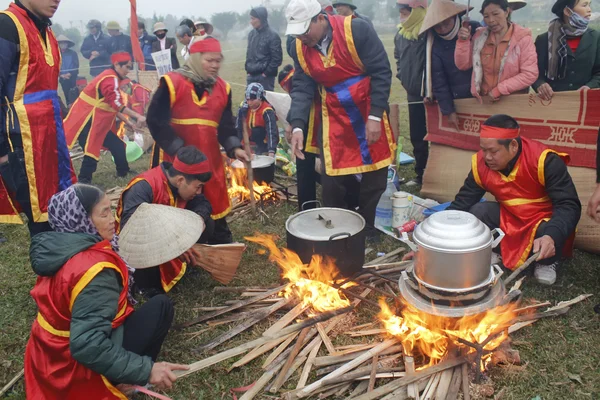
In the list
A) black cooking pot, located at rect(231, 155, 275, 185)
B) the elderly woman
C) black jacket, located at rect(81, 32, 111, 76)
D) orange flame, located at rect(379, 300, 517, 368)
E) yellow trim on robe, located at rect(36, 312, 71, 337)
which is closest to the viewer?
the elderly woman

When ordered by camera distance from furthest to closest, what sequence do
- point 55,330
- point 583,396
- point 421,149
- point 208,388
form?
1. point 421,149
2. point 208,388
3. point 583,396
4. point 55,330

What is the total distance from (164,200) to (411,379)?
2.31 m

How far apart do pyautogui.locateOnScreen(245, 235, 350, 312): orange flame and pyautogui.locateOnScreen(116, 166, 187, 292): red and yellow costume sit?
3.24ft

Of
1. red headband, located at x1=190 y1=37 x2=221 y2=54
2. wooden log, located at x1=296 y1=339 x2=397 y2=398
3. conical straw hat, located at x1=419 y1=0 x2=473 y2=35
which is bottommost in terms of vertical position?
wooden log, located at x1=296 y1=339 x2=397 y2=398

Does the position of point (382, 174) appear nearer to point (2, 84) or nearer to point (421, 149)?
point (421, 149)

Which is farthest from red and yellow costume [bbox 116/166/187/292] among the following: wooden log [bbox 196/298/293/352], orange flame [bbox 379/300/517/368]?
orange flame [bbox 379/300/517/368]

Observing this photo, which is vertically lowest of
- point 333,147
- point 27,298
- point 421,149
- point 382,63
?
point 27,298

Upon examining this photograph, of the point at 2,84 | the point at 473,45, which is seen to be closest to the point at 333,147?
the point at 473,45

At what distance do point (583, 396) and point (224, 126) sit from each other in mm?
3636

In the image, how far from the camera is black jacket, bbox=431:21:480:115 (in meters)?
5.17

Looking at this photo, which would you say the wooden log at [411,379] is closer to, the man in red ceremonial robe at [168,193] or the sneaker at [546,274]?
the sneaker at [546,274]

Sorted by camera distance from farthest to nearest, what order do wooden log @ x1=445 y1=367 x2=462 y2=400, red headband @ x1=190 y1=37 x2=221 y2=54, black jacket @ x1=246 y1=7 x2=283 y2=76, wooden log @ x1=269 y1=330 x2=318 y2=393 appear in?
black jacket @ x1=246 y1=7 x2=283 y2=76 < red headband @ x1=190 y1=37 x2=221 y2=54 < wooden log @ x1=269 y1=330 x2=318 y2=393 < wooden log @ x1=445 y1=367 x2=462 y2=400

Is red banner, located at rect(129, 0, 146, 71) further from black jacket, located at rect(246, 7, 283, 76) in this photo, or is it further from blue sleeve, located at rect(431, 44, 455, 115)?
blue sleeve, located at rect(431, 44, 455, 115)

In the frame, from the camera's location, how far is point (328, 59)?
14.0ft
